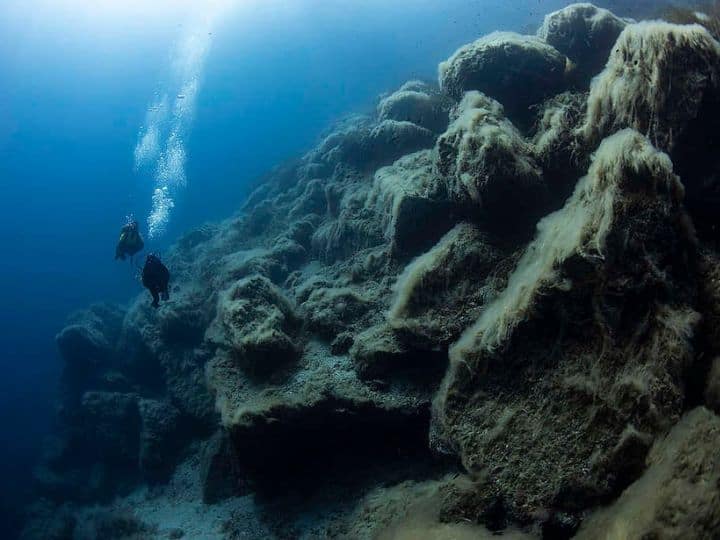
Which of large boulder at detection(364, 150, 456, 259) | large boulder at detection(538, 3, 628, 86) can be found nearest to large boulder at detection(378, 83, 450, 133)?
large boulder at detection(364, 150, 456, 259)

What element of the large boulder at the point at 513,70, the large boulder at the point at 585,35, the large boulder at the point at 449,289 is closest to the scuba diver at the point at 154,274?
the large boulder at the point at 449,289

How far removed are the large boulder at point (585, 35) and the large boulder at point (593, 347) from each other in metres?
3.10

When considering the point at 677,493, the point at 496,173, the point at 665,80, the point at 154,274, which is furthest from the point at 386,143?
the point at 677,493

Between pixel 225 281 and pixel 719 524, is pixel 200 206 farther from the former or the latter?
pixel 719 524

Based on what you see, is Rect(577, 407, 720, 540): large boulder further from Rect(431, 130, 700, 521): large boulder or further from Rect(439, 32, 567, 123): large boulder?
Rect(439, 32, 567, 123): large boulder

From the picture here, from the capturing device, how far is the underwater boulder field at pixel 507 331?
268cm

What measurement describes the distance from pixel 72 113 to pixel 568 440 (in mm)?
117467

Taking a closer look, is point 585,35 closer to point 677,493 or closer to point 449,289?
point 449,289

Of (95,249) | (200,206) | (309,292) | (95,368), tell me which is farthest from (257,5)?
(309,292)

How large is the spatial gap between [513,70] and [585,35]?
3.82 ft

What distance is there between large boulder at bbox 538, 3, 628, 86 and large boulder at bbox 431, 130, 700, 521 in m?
3.10

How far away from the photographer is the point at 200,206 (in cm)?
5341

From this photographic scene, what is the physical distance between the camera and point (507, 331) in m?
3.38

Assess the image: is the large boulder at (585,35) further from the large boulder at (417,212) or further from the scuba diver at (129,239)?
the scuba diver at (129,239)
